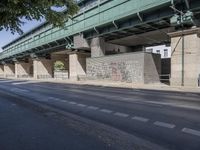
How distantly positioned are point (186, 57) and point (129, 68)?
8.57m

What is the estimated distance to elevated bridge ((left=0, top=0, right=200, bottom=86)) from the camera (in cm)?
2659

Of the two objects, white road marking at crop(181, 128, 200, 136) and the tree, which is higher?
the tree

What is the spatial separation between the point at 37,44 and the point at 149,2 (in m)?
34.7

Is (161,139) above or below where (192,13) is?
below

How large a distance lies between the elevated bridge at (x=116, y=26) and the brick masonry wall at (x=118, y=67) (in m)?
1.90

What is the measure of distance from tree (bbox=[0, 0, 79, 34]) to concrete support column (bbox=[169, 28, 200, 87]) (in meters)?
20.4

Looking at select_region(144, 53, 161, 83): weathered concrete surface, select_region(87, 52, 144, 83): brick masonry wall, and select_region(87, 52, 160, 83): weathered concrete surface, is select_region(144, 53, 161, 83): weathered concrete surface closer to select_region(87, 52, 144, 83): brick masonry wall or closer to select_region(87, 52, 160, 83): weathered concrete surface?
select_region(87, 52, 160, 83): weathered concrete surface

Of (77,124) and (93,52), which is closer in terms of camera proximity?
(77,124)

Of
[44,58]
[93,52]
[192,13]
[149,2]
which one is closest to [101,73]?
[93,52]

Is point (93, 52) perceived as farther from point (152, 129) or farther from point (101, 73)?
point (152, 129)

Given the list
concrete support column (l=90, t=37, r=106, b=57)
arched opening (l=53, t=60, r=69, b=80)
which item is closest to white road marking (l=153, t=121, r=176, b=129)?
concrete support column (l=90, t=37, r=106, b=57)

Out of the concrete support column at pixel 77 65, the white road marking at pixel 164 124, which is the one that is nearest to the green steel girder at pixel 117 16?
the concrete support column at pixel 77 65

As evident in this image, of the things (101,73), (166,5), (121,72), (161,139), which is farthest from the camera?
(101,73)

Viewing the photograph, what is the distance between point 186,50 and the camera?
2662 centimetres
